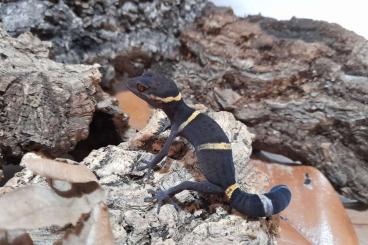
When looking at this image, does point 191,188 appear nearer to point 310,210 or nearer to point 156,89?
point 156,89

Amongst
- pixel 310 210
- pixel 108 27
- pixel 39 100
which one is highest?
pixel 108 27

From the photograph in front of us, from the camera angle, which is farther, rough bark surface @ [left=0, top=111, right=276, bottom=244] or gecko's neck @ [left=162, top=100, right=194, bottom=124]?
gecko's neck @ [left=162, top=100, right=194, bottom=124]

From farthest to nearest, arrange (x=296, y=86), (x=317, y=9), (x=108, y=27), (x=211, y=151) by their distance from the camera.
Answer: (x=317, y=9) → (x=108, y=27) → (x=296, y=86) → (x=211, y=151)

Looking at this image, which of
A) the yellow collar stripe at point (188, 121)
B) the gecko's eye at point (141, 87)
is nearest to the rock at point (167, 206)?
the yellow collar stripe at point (188, 121)

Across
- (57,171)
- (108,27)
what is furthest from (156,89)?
(108,27)

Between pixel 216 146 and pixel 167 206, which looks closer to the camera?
pixel 167 206

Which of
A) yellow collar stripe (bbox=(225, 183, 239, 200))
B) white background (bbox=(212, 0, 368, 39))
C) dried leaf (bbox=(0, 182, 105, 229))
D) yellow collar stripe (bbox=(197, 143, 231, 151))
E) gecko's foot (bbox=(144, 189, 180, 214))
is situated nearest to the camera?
dried leaf (bbox=(0, 182, 105, 229))

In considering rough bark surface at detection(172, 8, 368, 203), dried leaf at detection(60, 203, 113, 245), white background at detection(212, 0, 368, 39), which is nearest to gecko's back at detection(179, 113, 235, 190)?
dried leaf at detection(60, 203, 113, 245)

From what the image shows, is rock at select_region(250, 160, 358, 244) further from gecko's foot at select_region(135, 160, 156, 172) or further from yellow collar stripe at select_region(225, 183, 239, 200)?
gecko's foot at select_region(135, 160, 156, 172)
